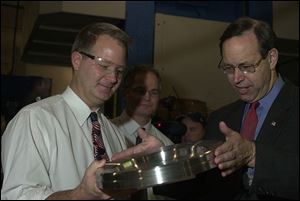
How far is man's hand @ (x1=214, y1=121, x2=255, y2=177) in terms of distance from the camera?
67 cm

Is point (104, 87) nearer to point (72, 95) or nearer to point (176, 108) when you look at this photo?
point (72, 95)

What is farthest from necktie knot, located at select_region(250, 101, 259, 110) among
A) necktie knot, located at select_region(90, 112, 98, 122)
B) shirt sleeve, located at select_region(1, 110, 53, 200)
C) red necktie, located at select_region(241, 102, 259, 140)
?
shirt sleeve, located at select_region(1, 110, 53, 200)

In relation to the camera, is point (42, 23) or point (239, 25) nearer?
point (239, 25)

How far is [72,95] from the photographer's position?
1.26 metres

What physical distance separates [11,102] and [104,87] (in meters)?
1.06

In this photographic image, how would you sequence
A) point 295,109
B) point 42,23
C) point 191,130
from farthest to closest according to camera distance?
point 42,23, point 191,130, point 295,109

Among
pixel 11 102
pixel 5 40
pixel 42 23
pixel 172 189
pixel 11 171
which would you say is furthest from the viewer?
pixel 5 40

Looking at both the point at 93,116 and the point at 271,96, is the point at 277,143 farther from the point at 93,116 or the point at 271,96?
the point at 93,116

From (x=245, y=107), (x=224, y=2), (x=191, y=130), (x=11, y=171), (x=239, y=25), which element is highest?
(x=224, y=2)

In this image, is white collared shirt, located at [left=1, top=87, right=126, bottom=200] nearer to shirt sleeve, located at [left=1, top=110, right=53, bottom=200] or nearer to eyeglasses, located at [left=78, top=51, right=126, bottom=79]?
shirt sleeve, located at [left=1, top=110, right=53, bottom=200]

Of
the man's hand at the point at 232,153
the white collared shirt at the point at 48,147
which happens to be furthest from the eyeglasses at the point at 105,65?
the man's hand at the point at 232,153

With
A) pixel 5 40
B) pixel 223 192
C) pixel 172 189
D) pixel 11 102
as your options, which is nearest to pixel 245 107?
pixel 223 192

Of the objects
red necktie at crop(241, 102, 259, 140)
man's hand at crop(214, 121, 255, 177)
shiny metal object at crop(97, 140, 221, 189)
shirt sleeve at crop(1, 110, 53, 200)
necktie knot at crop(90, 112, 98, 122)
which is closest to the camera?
shiny metal object at crop(97, 140, 221, 189)

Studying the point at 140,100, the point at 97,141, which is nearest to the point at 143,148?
the point at 97,141
